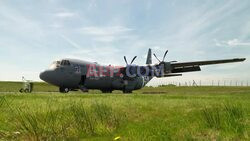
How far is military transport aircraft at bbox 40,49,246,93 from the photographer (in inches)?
1320

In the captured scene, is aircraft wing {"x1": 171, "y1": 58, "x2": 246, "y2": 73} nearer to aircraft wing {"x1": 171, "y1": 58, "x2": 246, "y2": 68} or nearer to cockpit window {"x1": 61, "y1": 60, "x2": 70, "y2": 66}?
aircraft wing {"x1": 171, "y1": 58, "x2": 246, "y2": 68}

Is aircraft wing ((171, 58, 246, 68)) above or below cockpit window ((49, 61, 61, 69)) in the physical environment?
above

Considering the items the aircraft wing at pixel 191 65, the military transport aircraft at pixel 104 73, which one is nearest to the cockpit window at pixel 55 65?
the military transport aircraft at pixel 104 73

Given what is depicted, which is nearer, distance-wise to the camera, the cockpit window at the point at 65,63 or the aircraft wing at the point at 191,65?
the cockpit window at the point at 65,63

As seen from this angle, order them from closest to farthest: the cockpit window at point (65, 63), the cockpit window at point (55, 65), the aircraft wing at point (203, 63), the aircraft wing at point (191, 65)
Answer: the cockpit window at point (55, 65) < the cockpit window at point (65, 63) < the aircraft wing at point (203, 63) < the aircraft wing at point (191, 65)

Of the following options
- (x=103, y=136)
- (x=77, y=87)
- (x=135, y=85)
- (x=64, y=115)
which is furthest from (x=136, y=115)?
(x=135, y=85)

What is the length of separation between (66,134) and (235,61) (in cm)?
3520

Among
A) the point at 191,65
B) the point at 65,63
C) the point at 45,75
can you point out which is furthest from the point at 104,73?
the point at 191,65

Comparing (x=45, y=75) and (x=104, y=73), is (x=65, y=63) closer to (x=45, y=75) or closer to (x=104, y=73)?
(x=45, y=75)

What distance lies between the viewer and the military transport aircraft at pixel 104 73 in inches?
1320

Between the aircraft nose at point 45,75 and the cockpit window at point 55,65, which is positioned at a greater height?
the cockpit window at point 55,65

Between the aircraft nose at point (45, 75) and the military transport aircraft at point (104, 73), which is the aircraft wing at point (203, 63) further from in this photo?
the aircraft nose at point (45, 75)

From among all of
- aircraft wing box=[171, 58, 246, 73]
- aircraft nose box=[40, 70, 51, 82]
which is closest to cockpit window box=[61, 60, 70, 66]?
A: aircraft nose box=[40, 70, 51, 82]

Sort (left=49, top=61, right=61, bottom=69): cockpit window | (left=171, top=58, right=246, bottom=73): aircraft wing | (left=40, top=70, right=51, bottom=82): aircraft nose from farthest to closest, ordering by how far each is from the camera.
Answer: (left=171, top=58, right=246, bottom=73): aircraft wing
(left=49, top=61, right=61, bottom=69): cockpit window
(left=40, top=70, right=51, bottom=82): aircraft nose
